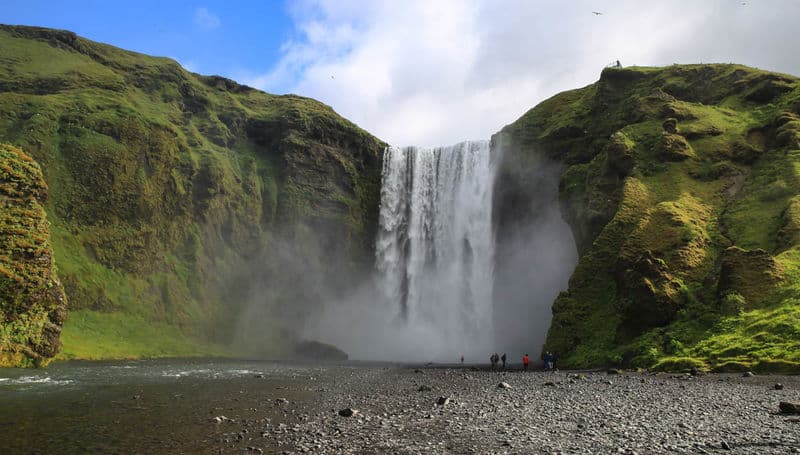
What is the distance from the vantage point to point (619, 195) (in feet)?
136

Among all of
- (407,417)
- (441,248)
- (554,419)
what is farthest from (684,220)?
(441,248)

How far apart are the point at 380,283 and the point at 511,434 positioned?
56.5 m

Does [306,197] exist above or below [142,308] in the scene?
above

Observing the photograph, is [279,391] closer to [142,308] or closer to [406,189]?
[142,308]

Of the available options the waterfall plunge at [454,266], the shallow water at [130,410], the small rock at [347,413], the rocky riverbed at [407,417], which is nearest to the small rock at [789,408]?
the rocky riverbed at [407,417]

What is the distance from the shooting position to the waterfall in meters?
→ 60.0

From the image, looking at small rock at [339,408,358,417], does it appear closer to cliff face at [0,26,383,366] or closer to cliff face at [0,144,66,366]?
cliff face at [0,144,66,366]

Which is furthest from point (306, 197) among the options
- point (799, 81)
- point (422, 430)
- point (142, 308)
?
point (422, 430)

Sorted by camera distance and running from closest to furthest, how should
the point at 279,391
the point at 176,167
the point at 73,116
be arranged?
the point at 279,391 → the point at 73,116 → the point at 176,167

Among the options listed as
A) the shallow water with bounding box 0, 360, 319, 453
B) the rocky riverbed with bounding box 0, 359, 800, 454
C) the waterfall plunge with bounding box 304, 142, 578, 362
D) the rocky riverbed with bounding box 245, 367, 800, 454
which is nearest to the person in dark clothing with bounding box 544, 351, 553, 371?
the rocky riverbed with bounding box 0, 359, 800, 454

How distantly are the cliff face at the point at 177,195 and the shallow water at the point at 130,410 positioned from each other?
68.3ft

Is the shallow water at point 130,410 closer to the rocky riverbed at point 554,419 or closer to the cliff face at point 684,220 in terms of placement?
the rocky riverbed at point 554,419

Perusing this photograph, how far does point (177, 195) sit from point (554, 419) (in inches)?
2307

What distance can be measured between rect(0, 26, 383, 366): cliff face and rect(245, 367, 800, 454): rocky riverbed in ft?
114
